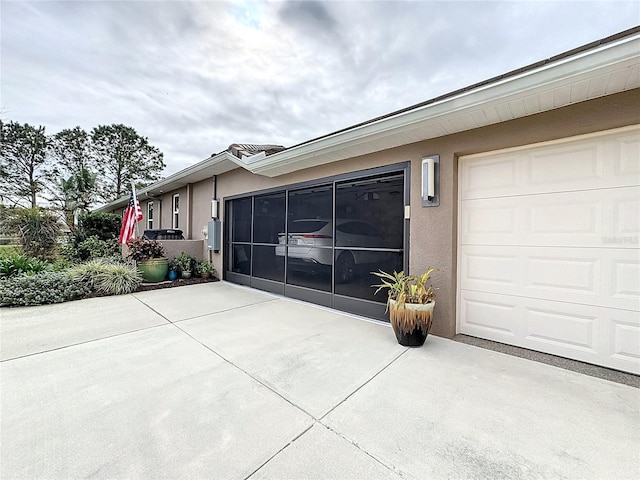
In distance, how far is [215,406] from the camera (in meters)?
2.05

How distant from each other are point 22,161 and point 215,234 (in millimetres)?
21526

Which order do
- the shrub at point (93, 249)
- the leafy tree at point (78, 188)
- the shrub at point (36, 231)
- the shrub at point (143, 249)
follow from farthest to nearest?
the leafy tree at point (78, 188)
the shrub at point (93, 249)
the shrub at point (36, 231)
the shrub at point (143, 249)

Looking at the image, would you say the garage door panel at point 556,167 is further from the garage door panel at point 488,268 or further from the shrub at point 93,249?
the shrub at point 93,249

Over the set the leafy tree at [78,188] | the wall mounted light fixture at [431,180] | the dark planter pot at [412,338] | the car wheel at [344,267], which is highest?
the leafy tree at [78,188]

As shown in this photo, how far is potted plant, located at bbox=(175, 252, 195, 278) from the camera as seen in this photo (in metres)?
7.81

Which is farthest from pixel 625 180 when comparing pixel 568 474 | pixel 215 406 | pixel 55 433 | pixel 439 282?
pixel 55 433

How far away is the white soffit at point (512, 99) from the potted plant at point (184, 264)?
576 cm

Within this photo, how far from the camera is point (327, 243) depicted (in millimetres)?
5008

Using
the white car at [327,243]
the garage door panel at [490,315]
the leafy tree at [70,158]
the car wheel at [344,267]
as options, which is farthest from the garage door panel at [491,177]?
the leafy tree at [70,158]

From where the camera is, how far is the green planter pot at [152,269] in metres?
7.06

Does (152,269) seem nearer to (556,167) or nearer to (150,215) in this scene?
(150,215)

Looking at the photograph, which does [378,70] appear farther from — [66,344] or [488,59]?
[66,344]

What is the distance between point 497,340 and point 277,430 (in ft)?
9.62

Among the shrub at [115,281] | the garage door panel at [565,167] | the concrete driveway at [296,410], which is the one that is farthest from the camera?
the shrub at [115,281]
